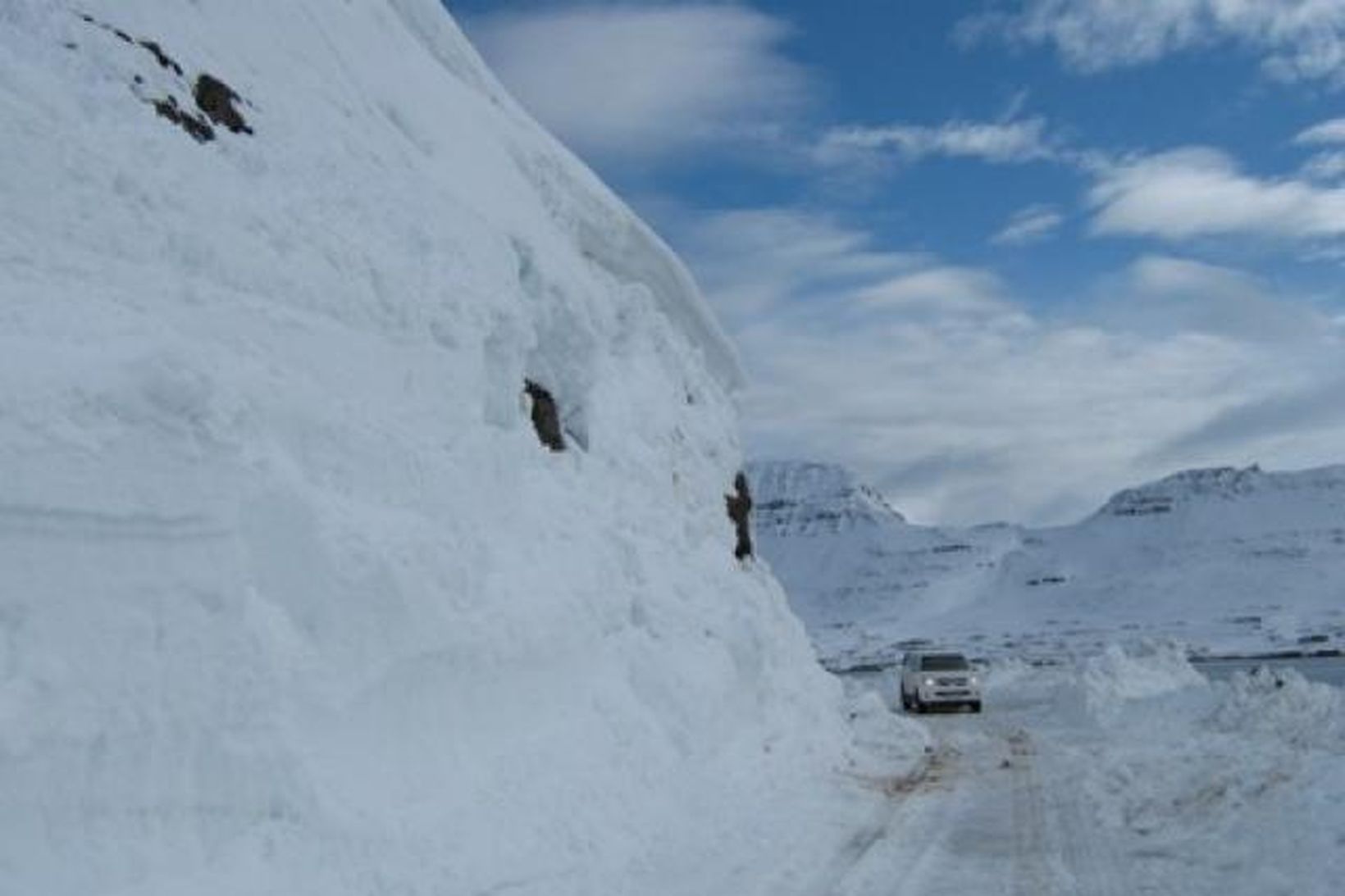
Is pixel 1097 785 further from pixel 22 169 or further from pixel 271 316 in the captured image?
pixel 22 169

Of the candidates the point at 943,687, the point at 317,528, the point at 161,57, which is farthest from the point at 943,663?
the point at 317,528

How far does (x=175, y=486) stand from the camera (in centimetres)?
853

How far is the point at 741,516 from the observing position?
2420cm

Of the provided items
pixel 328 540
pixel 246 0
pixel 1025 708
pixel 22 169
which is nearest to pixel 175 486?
pixel 328 540

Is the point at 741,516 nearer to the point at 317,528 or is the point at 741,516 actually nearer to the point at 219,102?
the point at 219,102

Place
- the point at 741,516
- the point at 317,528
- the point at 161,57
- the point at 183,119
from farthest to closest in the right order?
the point at 741,516
the point at 161,57
the point at 183,119
the point at 317,528

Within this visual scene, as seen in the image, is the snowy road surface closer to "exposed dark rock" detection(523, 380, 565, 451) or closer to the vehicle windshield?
"exposed dark rock" detection(523, 380, 565, 451)

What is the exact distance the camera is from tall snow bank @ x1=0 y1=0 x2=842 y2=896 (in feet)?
24.8

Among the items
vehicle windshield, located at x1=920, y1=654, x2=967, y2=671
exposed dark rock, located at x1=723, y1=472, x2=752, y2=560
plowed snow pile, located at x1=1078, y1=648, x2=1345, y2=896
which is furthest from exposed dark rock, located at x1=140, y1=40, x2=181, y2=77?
vehicle windshield, located at x1=920, y1=654, x2=967, y2=671

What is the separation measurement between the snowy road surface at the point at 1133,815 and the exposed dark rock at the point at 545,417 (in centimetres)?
564

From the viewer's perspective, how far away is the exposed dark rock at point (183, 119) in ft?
40.5

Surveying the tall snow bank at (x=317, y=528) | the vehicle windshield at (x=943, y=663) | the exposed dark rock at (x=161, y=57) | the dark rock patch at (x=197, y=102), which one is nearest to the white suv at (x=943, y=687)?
the vehicle windshield at (x=943, y=663)

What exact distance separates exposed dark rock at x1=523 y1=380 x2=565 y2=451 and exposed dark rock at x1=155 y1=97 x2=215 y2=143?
16.4 ft

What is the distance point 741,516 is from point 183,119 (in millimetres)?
13579
